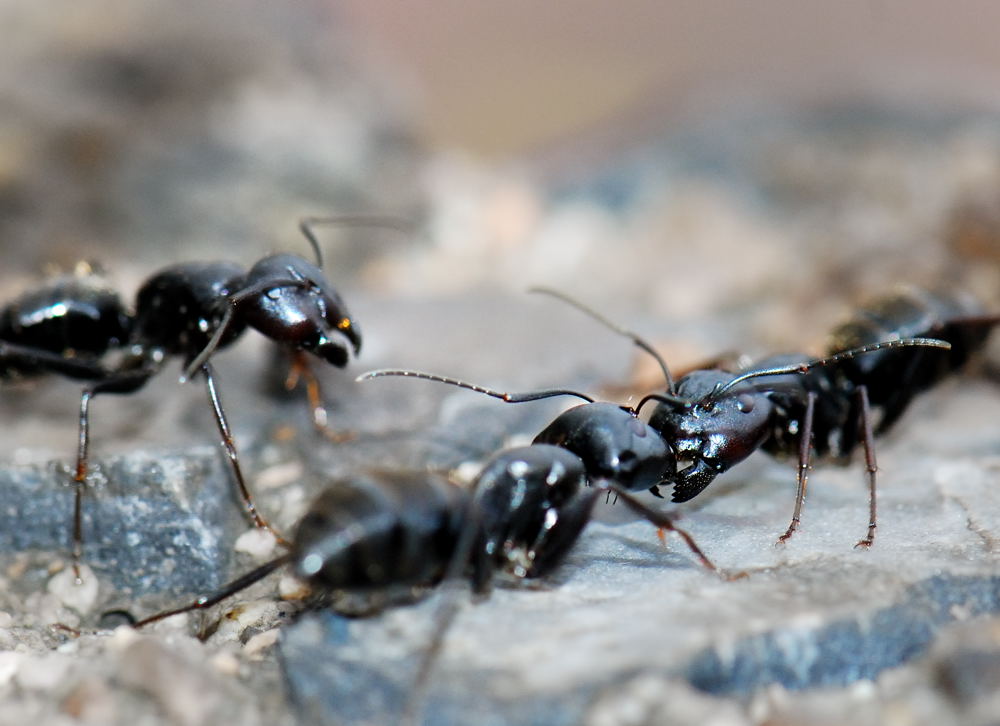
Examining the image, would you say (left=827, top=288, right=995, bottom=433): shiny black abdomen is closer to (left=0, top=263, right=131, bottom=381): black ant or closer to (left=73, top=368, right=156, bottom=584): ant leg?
(left=73, top=368, right=156, bottom=584): ant leg

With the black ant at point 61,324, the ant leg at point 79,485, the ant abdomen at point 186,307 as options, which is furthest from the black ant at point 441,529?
the black ant at point 61,324

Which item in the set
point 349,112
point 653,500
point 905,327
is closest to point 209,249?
point 349,112

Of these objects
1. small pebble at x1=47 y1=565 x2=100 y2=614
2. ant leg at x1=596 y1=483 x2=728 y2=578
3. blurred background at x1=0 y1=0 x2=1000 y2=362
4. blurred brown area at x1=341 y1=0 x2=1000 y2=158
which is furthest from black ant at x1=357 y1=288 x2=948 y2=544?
blurred brown area at x1=341 y1=0 x2=1000 y2=158

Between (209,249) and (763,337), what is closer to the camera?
(763,337)

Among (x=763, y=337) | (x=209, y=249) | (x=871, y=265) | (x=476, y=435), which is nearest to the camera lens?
(x=476, y=435)

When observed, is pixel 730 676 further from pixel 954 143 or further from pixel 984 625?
pixel 954 143

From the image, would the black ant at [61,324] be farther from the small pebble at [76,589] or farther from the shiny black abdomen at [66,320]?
the small pebble at [76,589]
